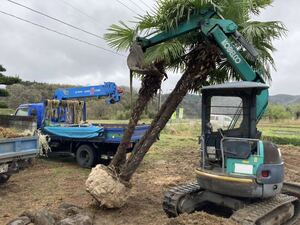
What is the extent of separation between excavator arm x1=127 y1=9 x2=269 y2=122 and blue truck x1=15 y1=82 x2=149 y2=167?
14.7 feet

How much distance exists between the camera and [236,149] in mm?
6480

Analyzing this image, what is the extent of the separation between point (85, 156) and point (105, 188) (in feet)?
19.6

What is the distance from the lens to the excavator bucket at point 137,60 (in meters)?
7.75

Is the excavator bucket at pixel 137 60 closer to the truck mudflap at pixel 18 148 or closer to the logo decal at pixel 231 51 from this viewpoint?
the logo decal at pixel 231 51

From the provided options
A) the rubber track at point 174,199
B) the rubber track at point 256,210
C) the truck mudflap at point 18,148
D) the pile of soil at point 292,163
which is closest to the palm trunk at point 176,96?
the rubber track at point 174,199

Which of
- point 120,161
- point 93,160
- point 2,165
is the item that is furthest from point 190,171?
point 2,165

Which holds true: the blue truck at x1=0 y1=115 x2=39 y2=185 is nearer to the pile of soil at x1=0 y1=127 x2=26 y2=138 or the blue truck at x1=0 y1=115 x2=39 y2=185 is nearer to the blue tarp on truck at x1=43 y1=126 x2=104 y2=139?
the pile of soil at x1=0 y1=127 x2=26 y2=138

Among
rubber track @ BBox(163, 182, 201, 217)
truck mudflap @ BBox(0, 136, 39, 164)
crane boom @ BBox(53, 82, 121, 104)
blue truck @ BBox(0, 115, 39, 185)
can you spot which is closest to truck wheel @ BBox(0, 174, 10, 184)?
blue truck @ BBox(0, 115, 39, 185)

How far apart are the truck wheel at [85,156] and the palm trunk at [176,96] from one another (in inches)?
199

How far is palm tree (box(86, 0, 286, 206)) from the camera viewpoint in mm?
7699

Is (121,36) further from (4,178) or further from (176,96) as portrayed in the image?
(4,178)

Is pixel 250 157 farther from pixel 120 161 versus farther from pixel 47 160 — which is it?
pixel 47 160

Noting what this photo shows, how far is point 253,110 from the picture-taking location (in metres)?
6.75

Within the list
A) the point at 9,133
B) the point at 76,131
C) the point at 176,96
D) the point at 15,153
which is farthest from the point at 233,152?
the point at 76,131
